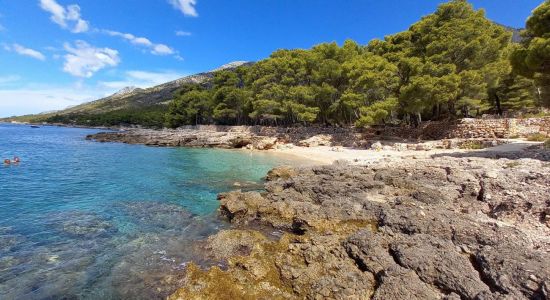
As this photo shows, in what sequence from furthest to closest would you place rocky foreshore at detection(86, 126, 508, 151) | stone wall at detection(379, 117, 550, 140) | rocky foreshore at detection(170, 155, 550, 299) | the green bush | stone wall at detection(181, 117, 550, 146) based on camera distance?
rocky foreshore at detection(86, 126, 508, 151)
stone wall at detection(181, 117, 550, 146)
stone wall at detection(379, 117, 550, 140)
the green bush
rocky foreshore at detection(170, 155, 550, 299)

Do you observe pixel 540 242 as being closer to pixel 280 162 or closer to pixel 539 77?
pixel 539 77

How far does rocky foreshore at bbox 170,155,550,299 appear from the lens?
5.69 metres

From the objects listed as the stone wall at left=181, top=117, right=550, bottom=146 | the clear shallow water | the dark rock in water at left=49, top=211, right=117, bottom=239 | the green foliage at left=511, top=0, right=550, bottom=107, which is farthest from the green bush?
the dark rock in water at left=49, top=211, right=117, bottom=239

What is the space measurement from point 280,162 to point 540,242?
73.5 feet

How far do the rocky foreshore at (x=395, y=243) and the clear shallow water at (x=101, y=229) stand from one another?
4.34ft

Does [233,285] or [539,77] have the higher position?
[539,77]

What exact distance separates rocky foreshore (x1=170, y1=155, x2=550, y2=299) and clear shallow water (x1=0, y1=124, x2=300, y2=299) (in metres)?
1.32

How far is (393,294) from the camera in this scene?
5.48 metres

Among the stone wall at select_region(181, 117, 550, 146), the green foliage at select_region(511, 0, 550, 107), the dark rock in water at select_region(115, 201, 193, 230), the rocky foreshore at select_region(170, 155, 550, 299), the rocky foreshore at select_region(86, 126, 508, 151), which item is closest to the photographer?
the rocky foreshore at select_region(170, 155, 550, 299)

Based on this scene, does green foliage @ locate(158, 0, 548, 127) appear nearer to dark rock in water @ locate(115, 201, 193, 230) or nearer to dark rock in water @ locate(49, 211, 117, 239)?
dark rock in water @ locate(115, 201, 193, 230)

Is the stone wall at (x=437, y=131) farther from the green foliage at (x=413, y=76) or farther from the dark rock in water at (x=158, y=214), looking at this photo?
the dark rock in water at (x=158, y=214)

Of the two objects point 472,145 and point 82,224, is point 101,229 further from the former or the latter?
point 472,145

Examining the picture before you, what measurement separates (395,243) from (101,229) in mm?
9980

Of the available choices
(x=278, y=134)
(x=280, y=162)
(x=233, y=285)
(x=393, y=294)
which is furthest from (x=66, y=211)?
(x=278, y=134)
